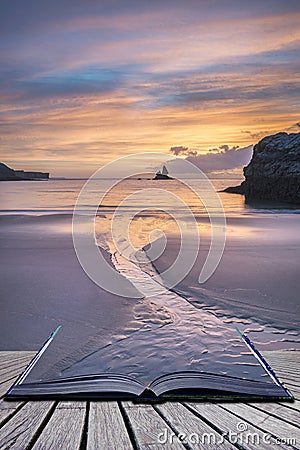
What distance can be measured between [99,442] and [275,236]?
1307 cm

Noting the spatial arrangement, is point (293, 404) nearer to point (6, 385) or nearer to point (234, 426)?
point (234, 426)

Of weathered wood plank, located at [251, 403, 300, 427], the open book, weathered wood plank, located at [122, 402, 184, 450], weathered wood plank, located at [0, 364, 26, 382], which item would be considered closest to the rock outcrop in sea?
the open book

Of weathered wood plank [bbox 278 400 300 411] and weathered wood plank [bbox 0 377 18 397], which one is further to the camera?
weathered wood plank [bbox 0 377 18 397]

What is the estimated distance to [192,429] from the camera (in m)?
2.14

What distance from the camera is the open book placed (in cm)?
266

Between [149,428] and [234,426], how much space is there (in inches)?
17.6

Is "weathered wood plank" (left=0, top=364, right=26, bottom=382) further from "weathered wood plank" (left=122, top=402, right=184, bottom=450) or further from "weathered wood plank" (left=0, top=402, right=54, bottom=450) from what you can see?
"weathered wood plank" (left=122, top=402, right=184, bottom=450)

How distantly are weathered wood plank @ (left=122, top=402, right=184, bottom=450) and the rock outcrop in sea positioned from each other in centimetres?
3451

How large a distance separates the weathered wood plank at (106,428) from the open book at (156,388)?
0.19m

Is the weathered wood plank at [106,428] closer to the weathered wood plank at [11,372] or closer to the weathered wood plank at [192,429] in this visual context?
the weathered wood plank at [192,429]

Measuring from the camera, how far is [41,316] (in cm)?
573

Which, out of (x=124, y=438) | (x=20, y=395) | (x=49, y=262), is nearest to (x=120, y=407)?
(x=124, y=438)

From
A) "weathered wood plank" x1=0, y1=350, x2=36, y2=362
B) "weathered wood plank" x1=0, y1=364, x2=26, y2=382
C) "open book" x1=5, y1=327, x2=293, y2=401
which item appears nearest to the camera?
"open book" x1=5, y1=327, x2=293, y2=401

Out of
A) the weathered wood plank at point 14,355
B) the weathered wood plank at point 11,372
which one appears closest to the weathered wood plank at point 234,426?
the weathered wood plank at point 11,372
